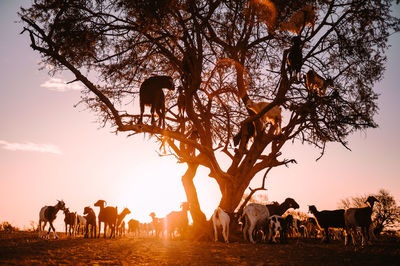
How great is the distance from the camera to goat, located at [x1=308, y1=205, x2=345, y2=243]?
10.5 meters

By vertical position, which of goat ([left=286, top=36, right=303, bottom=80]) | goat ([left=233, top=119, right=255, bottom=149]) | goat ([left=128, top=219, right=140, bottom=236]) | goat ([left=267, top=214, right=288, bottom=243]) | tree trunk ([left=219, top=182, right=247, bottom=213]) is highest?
goat ([left=286, top=36, right=303, bottom=80])

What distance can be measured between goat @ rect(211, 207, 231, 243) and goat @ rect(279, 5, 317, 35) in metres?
6.61

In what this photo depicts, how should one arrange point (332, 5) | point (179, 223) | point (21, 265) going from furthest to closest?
point (179, 223) < point (332, 5) < point (21, 265)

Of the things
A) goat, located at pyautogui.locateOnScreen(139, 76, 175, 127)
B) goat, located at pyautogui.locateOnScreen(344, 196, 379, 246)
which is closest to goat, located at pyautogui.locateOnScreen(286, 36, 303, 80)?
goat, located at pyautogui.locateOnScreen(139, 76, 175, 127)

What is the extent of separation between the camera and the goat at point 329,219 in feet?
34.4

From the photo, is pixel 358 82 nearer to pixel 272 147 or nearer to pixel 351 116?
pixel 351 116

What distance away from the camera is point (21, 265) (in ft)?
14.4

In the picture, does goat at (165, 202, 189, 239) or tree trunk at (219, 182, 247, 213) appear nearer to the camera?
tree trunk at (219, 182, 247, 213)

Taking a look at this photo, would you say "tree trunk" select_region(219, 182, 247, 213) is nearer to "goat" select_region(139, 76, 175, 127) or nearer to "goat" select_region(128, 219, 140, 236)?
"goat" select_region(139, 76, 175, 127)

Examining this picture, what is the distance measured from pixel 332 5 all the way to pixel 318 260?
7777 millimetres

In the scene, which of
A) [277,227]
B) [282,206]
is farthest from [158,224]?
[277,227]

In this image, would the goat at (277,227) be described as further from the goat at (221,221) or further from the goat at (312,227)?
the goat at (312,227)

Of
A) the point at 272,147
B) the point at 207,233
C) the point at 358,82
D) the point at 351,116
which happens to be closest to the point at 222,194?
the point at 207,233

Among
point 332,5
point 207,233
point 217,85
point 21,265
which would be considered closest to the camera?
point 21,265
